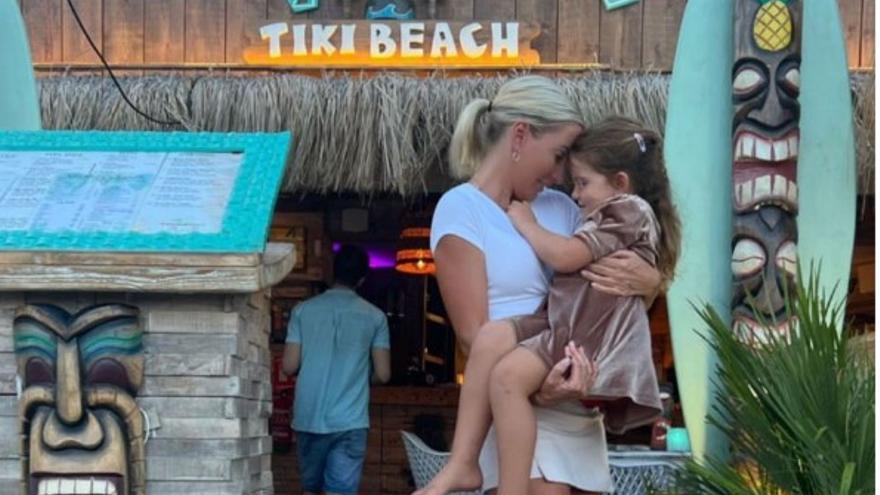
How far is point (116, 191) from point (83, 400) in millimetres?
578

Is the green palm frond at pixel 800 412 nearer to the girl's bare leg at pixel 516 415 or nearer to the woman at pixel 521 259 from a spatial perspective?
the woman at pixel 521 259

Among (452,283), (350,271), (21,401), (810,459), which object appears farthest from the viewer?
(350,271)

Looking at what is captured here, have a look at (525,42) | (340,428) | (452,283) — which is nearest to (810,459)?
(452,283)

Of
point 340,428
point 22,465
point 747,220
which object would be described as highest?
point 747,220

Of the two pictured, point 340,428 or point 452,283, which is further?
point 340,428

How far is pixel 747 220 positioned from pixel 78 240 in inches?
117

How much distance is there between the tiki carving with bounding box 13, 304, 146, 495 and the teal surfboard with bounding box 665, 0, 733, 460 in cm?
268

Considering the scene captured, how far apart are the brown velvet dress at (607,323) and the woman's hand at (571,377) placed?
0.03m

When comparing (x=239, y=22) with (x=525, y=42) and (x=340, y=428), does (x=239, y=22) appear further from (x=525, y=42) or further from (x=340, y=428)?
(x=340, y=428)

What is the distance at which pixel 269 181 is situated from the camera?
3.66 meters

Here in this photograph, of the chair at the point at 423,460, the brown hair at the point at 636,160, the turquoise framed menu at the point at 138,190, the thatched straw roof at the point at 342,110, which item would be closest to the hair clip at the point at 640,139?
the brown hair at the point at 636,160

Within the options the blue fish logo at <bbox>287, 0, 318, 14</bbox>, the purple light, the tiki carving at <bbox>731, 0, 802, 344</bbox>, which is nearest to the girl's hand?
the tiki carving at <bbox>731, 0, 802, 344</bbox>

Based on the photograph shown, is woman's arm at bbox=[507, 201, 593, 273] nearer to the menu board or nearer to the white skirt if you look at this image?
the white skirt

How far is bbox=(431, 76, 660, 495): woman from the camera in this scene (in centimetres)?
287
